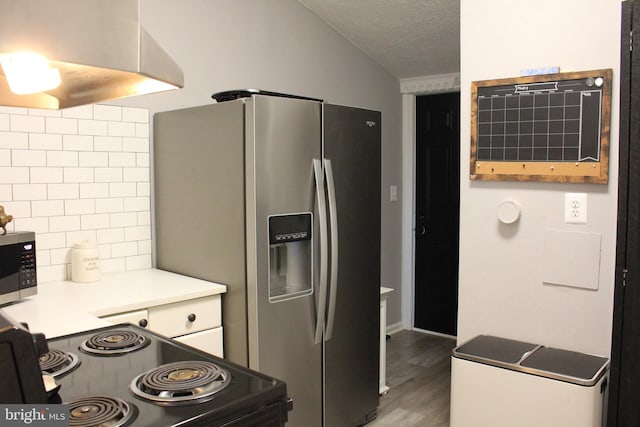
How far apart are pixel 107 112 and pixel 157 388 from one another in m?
1.96

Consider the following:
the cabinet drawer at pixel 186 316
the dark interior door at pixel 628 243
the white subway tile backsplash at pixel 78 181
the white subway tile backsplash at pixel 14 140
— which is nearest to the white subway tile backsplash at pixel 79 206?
the white subway tile backsplash at pixel 78 181

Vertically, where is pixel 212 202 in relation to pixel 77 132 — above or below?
below

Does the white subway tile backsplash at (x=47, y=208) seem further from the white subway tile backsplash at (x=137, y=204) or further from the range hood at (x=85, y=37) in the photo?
the range hood at (x=85, y=37)

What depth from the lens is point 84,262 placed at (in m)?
2.51

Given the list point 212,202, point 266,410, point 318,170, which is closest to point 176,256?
point 212,202

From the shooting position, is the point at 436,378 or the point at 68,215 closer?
the point at 68,215

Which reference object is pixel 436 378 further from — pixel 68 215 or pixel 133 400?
pixel 133 400

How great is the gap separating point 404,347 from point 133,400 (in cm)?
344


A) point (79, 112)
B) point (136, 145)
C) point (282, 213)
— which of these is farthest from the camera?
point (136, 145)

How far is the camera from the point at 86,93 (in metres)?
1.22

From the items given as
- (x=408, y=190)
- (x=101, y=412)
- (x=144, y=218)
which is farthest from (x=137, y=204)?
(x=408, y=190)

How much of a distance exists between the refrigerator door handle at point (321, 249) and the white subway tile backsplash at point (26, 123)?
1.26m

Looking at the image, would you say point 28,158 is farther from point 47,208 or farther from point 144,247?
point 144,247

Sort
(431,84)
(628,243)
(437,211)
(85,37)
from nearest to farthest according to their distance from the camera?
(85,37), (628,243), (431,84), (437,211)
